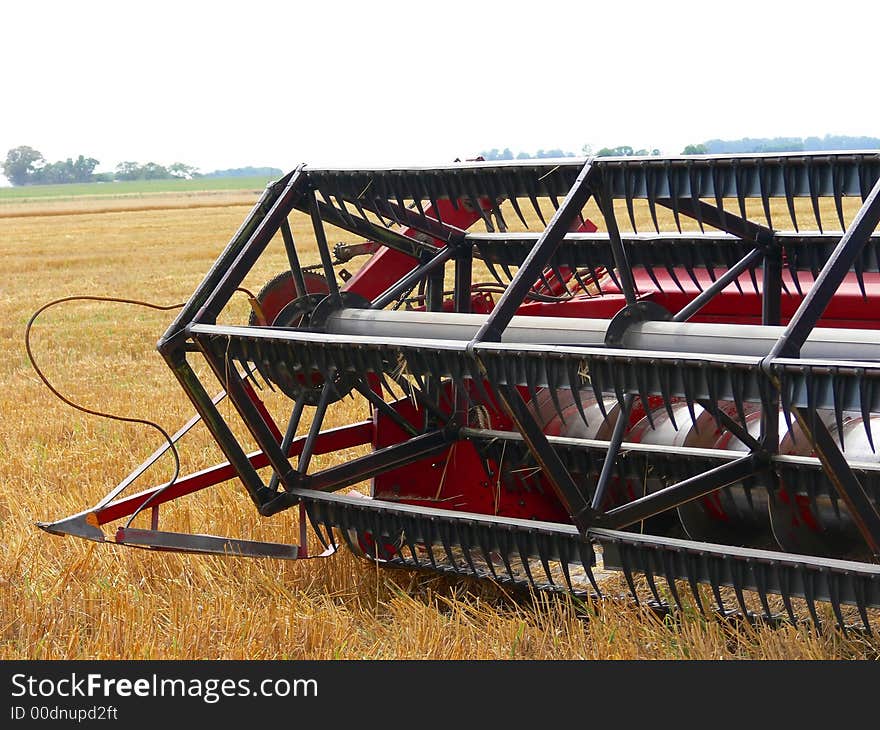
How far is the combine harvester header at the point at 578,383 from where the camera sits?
3109mm

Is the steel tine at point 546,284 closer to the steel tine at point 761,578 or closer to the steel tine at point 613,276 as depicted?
the steel tine at point 613,276

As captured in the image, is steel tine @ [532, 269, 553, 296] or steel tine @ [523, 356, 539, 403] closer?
steel tine @ [523, 356, 539, 403]

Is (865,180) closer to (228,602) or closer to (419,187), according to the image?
(419,187)

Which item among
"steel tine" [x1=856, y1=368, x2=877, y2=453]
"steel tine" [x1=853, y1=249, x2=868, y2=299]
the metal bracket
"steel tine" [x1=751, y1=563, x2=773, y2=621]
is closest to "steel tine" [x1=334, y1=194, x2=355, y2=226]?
the metal bracket

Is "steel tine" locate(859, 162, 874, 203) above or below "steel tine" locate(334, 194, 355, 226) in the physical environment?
above

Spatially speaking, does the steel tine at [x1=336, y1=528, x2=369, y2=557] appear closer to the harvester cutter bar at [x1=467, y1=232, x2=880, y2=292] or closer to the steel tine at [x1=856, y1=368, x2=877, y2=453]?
the harvester cutter bar at [x1=467, y1=232, x2=880, y2=292]

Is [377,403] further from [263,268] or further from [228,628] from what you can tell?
[263,268]

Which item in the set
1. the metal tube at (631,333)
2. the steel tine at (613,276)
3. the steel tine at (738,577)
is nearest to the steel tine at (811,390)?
the metal tube at (631,333)

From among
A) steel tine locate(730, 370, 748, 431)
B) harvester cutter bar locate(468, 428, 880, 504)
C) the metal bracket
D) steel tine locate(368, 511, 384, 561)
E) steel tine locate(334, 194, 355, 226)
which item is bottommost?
steel tine locate(368, 511, 384, 561)

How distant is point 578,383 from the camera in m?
3.11

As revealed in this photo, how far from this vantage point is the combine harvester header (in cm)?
311

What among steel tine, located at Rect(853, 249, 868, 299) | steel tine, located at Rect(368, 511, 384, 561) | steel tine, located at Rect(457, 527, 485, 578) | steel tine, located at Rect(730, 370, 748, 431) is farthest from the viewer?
steel tine, located at Rect(368, 511, 384, 561)

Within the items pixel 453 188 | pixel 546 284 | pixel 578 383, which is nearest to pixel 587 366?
pixel 578 383

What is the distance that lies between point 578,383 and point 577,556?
0.69 meters
